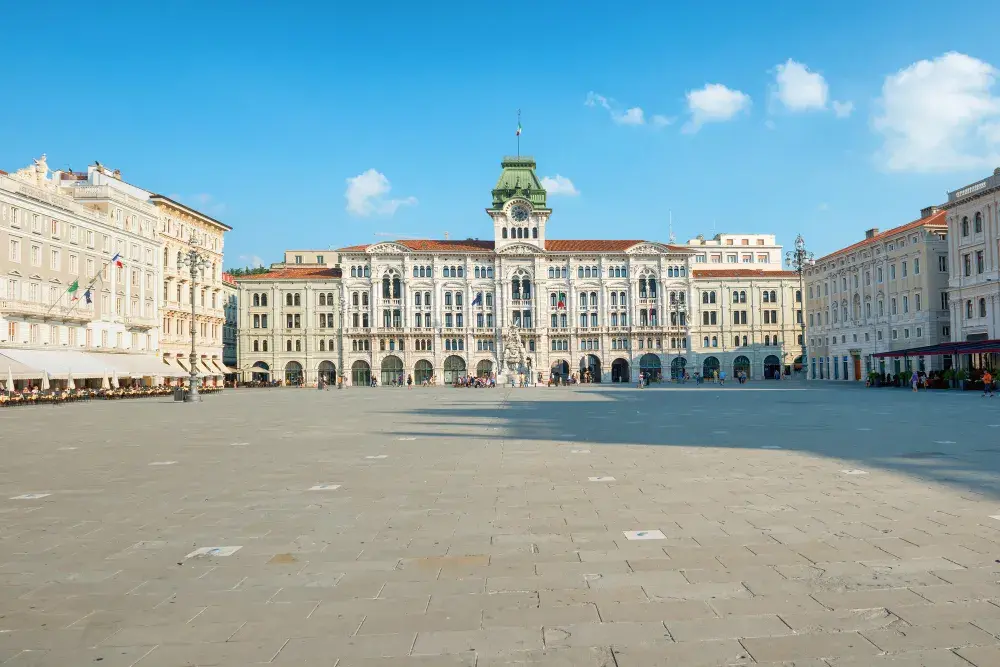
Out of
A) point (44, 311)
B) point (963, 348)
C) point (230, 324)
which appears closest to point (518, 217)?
point (230, 324)

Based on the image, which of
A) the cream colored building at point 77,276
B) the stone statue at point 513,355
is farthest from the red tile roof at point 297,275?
the cream colored building at point 77,276

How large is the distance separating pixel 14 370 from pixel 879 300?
243ft

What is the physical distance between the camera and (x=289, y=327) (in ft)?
317

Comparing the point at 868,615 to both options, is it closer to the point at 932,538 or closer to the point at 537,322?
the point at 932,538

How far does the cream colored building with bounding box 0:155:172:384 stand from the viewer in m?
49.8

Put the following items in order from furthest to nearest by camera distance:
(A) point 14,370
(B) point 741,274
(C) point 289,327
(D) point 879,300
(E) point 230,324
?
(E) point 230,324, (B) point 741,274, (C) point 289,327, (D) point 879,300, (A) point 14,370

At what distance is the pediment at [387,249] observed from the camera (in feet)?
311

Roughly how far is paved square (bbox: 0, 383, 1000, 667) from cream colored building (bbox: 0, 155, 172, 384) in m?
41.0

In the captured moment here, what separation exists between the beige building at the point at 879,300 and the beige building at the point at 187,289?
67.1m

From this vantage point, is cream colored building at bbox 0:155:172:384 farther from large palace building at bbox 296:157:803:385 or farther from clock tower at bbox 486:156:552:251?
clock tower at bbox 486:156:552:251

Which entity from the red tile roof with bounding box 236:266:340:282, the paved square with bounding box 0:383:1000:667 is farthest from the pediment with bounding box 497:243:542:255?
the paved square with bounding box 0:383:1000:667

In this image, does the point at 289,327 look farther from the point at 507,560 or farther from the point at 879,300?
the point at 507,560

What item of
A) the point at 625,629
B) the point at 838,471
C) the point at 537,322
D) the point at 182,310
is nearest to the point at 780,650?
the point at 625,629

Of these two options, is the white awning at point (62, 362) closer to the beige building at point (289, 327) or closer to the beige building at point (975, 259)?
the beige building at point (289, 327)
